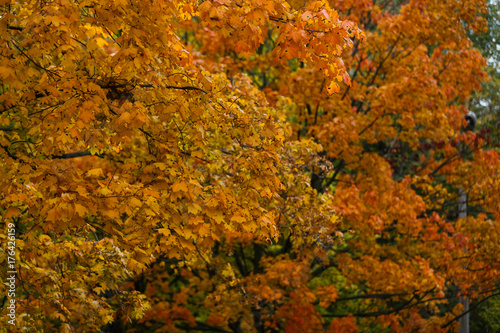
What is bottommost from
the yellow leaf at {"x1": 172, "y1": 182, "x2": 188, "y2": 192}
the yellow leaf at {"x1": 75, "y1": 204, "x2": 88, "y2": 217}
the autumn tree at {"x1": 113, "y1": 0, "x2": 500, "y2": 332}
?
the autumn tree at {"x1": 113, "y1": 0, "x2": 500, "y2": 332}

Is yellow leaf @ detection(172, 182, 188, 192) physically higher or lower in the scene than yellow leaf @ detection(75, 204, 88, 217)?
higher

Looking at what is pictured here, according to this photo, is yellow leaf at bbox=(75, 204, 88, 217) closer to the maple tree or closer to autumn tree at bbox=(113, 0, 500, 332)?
the maple tree

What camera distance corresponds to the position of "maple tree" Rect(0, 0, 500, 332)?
4.45 m

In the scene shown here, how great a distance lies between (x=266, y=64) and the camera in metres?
13.0

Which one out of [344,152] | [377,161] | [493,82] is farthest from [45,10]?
[493,82]

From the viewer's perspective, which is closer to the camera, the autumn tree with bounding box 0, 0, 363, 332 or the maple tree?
the autumn tree with bounding box 0, 0, 363, 332

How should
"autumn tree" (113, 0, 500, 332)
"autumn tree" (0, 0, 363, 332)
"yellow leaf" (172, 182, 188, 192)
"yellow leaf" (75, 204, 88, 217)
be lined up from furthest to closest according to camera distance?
1. "autumn tree" (113, 0, 500, 332)
2. "yellow leaf" (172, 182, 188, 192)
3. "autumn tree" (0, 0, 363, 332)
4. "yellow leaf" (75, 204, 88, 217)

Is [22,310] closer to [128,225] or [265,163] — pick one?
[128,225]

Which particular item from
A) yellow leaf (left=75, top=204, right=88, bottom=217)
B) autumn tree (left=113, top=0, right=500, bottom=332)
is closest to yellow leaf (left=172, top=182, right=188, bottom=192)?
yellow leaf (left=75, top=204, right=88, bottom=217)

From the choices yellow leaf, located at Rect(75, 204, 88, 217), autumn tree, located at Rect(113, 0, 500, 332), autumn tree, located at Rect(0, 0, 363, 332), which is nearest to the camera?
yellow leaf, located at Rect(75, 204, 88, 217)

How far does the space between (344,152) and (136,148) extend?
536 cm

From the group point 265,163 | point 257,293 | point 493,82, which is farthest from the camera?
point 493,82

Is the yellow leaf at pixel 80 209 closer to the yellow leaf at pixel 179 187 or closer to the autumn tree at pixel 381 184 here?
the yellow leaf at pixel 179 187

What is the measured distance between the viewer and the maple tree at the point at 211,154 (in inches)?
175
